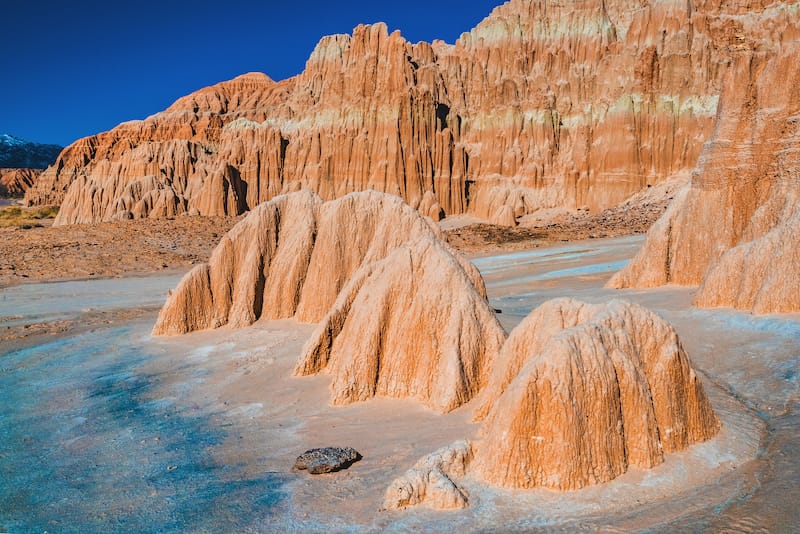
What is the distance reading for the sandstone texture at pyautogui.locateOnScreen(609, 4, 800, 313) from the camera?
1684 cm

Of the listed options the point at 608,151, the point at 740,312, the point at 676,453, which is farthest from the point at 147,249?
the point at 608,151

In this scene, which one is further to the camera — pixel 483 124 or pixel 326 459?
pixel 483 124

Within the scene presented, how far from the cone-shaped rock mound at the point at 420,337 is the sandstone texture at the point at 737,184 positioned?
7.51m

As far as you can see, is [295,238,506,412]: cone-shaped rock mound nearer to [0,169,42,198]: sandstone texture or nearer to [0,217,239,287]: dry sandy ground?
[0,217,239,287]: dry sandy ground

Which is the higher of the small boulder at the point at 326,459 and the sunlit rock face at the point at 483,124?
the sunlit rock face at the point at 483,124

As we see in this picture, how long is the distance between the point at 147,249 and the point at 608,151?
137 feet

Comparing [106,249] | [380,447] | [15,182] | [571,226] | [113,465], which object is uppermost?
[15,182]

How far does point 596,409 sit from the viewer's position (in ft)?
23.1

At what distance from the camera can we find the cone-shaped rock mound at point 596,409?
22.7 ft

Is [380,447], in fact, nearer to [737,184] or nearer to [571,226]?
[737,184]

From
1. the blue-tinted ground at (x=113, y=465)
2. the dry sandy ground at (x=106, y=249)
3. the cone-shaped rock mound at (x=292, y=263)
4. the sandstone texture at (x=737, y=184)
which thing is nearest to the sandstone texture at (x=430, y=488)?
the blue-tinted ground at (x=113, y=465)

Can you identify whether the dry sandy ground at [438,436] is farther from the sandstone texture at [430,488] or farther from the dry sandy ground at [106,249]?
the dry sandy ground at [106,249]

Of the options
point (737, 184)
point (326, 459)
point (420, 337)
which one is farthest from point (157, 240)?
point (326, 459)

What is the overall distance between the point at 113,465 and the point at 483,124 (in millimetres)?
68354
